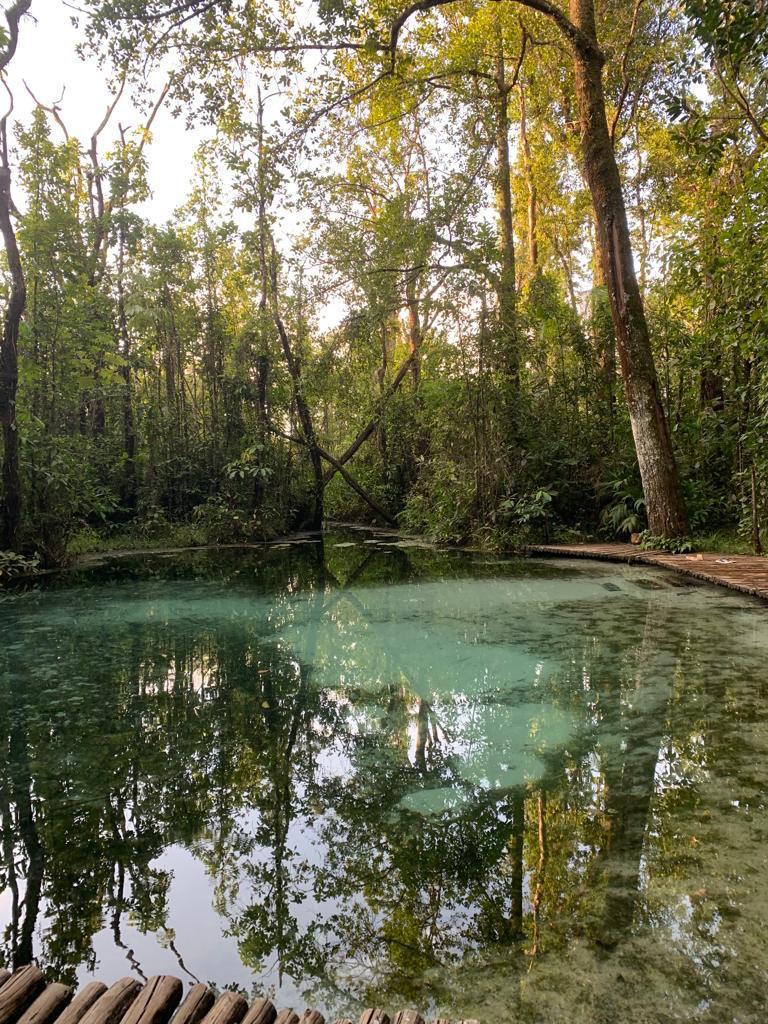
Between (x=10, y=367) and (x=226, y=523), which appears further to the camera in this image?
(x=226, y=523)

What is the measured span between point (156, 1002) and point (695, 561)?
21.8ft

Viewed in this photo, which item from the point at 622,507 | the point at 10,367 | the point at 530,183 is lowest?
the point at 622,507

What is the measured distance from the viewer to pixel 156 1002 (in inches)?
51.0

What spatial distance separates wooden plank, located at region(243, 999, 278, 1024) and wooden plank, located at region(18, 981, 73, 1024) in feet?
1.34

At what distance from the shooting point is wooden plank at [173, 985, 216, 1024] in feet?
4.17

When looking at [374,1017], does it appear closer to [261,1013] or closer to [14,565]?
[261,1013]

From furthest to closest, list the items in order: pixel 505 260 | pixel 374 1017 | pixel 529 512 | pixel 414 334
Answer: pixel 414 334, pixel 505 260, pixel 529 512, pixel 374 1017

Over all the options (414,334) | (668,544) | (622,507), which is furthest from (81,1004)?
(414,334)

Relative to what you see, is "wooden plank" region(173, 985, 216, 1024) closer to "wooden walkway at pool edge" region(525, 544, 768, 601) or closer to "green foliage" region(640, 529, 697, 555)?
"wooden walkway at pool edge" region(525, 544, 768, 601)

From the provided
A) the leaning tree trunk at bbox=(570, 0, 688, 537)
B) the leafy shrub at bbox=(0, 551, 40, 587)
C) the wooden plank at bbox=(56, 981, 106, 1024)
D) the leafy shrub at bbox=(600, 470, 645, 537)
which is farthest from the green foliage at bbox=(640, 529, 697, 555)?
the leafy shrub at bbox=(0, 551, 40, 587)

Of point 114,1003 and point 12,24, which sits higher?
point 12,24

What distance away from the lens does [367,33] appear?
8758 millimetres

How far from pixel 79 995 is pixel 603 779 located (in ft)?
6.19

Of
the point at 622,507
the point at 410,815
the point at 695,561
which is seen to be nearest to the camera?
the point at 410,815
